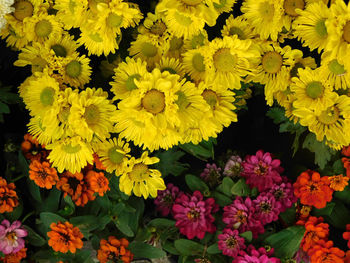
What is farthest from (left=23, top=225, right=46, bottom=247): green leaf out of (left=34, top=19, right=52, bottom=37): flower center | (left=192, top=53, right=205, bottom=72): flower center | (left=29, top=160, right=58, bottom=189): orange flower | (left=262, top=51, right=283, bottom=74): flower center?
(left=262, top=51, right=283, bottom=74): flower center

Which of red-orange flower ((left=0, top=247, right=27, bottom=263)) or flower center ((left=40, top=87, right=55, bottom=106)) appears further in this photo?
red-orange flower ((left=0, top=247, right=27, bottom=263))

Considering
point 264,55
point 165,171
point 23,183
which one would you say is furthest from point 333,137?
point 23,183

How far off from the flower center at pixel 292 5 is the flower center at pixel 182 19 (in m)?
0.23

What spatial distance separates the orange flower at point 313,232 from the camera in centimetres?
108

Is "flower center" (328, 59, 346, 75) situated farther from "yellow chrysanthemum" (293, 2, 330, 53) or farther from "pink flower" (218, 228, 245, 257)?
"pink flower" (218, 228, 245, 257)

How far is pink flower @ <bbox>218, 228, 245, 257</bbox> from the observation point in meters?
1.12

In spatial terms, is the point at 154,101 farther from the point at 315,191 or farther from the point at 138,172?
the point at 315,191

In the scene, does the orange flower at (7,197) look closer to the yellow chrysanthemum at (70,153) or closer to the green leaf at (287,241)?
the yellow chrysanthemum at (70,153)

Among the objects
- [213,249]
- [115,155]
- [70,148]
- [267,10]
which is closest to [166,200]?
[213,249]

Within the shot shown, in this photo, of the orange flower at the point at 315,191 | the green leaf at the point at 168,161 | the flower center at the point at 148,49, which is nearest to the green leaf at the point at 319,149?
the orange flower at the point at 315,191

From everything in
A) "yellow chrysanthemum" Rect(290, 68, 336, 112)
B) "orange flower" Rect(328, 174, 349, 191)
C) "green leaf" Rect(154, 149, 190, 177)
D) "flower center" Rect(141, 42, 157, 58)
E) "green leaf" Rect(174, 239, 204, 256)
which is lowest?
"green leaf" Rect(174, 239, 204, 256)

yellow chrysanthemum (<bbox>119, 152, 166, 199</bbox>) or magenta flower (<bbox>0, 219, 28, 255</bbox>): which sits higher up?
yellow chrysanthemum (<bbox>119, 152, 166, 199</bbox>)

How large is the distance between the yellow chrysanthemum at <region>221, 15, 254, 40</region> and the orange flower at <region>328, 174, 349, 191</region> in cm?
44

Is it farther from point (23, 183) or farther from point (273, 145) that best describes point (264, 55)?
point (23, 183)
